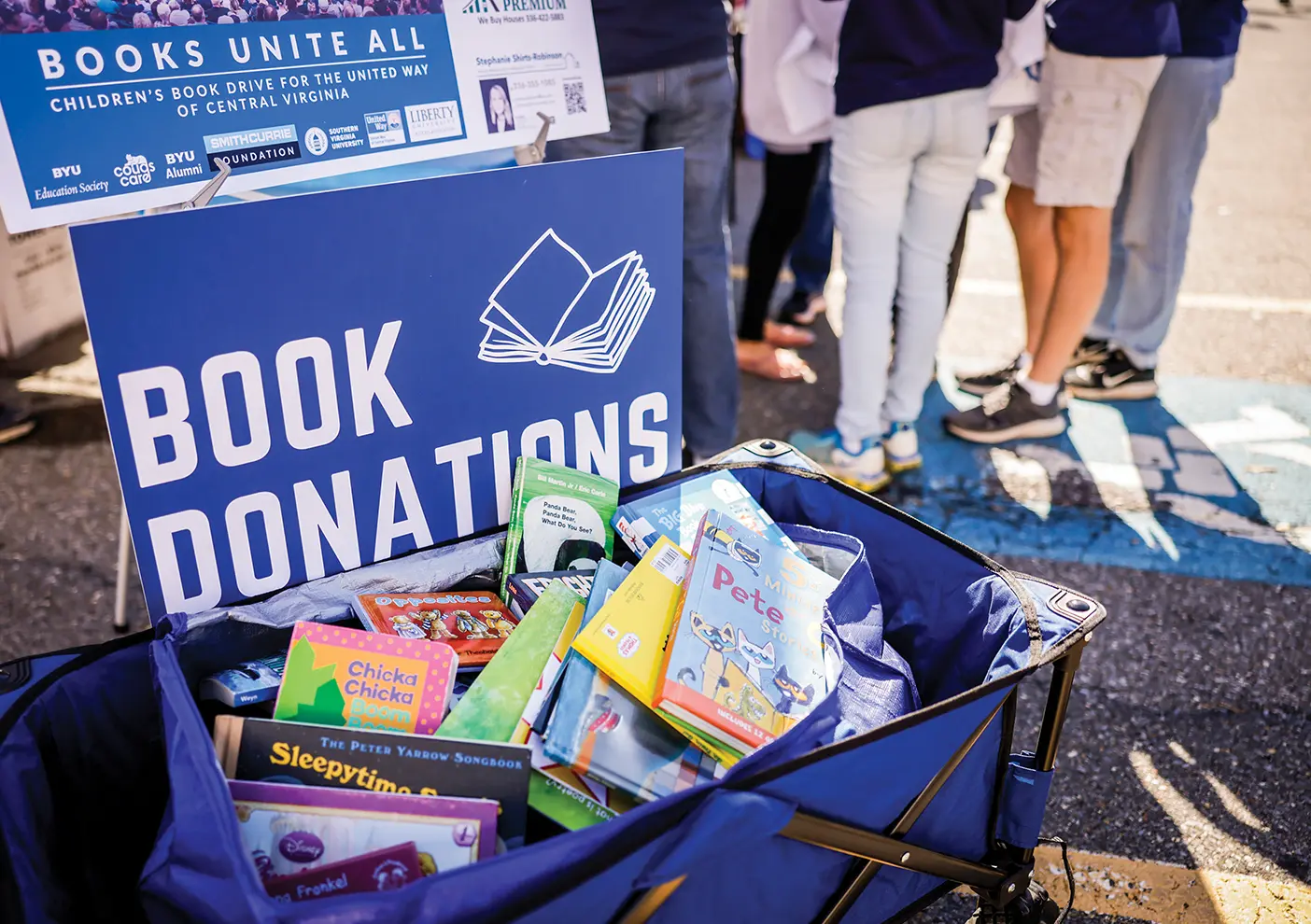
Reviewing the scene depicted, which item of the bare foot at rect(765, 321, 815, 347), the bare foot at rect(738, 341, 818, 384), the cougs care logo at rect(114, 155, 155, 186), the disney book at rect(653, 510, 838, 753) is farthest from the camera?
the bare foot at rect(765, 321, 815, 347)

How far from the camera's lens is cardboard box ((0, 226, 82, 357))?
134 inches

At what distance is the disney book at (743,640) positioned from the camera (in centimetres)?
119

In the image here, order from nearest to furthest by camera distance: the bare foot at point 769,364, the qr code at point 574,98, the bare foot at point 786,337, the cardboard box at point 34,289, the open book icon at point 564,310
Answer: the open book icon at point 564,310 < the qr code at point 574,98 < the cardboard box at point 34,289 < the bare foot at point 769,364 < the bare foot at point 786,337

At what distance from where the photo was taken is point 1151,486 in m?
2.97

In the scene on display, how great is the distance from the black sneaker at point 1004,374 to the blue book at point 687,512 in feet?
6.86

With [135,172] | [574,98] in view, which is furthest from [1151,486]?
[135,172]

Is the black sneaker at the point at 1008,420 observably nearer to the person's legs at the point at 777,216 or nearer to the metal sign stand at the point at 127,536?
the person's legs at the point at 777,216

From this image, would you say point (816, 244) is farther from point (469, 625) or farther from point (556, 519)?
point (469, 625)

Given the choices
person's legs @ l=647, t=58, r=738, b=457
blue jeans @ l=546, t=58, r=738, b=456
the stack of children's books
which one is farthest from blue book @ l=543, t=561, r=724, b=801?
person's legs @ l=647, t=58, r=738, b=457

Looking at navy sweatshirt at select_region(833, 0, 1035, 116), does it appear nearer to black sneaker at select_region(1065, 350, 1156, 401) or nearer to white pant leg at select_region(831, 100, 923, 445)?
white pant leg at select_region(831, 100, 923, 445)

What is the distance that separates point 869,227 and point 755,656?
1704 mm

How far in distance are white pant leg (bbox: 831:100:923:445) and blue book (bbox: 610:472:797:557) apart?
1286mm

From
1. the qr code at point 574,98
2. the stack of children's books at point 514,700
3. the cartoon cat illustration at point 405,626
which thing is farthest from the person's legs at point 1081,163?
the cartoon cat illustration at point 405,626

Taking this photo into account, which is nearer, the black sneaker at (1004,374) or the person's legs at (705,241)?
the person's legs at (705,241)
